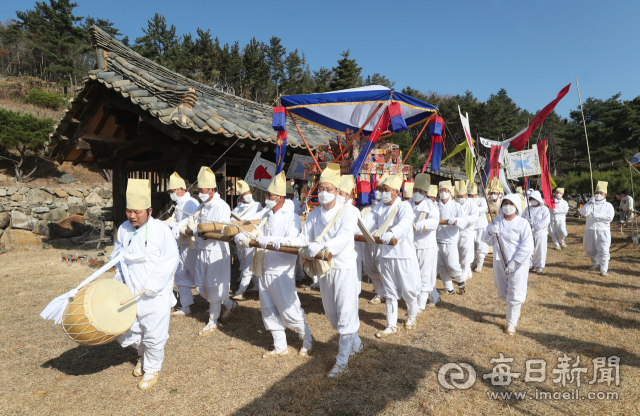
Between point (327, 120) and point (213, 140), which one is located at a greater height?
point (327, 120)

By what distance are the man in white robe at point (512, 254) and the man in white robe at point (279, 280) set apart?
8.98 feet

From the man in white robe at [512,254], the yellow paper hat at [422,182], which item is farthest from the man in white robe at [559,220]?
the yellow paper hat at [422,182]

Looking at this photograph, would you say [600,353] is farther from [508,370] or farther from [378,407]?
[378,407]

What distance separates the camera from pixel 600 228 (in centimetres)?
787

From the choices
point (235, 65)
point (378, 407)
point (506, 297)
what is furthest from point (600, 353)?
point (235, 65)

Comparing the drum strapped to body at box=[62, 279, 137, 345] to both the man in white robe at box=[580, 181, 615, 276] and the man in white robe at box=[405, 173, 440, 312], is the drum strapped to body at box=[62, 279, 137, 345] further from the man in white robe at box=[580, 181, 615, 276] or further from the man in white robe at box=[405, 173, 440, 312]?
the man in white robe at box=[580, 181, 615, 276]

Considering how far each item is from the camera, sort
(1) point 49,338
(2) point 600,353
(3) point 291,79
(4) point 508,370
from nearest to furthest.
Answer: (4) point 508,370 → (2) point 600,353 → (1) point 49,338 → (3) point 291,79

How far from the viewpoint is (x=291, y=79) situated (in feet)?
121

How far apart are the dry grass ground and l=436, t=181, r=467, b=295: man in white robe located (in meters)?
0.40

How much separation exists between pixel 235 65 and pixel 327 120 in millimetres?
30127

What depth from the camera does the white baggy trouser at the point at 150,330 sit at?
3299mm

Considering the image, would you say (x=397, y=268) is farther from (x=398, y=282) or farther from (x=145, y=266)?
(x=145, y=266)

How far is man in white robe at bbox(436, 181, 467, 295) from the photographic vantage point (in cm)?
627

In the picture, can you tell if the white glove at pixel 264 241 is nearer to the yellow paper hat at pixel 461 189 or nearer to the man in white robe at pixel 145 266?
the man in white robe at pixel 145 266
